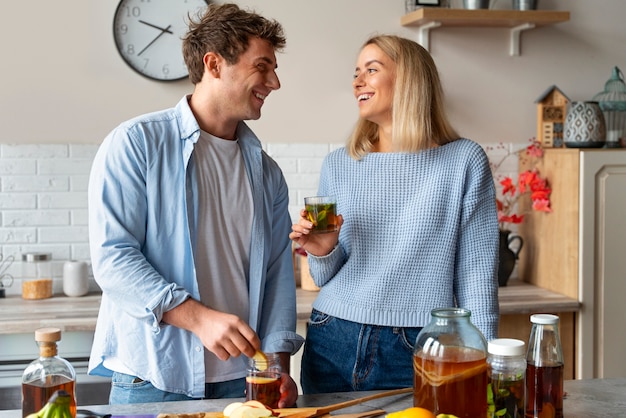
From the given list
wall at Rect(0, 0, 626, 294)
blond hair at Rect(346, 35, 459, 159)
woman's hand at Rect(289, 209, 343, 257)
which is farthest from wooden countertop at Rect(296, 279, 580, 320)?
blond hair at Rect(346, 35, 459, 159)

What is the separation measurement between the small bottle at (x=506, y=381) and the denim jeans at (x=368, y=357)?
0.55 meters

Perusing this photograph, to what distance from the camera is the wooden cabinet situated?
3.53 meters

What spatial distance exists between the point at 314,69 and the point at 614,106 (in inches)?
55.3

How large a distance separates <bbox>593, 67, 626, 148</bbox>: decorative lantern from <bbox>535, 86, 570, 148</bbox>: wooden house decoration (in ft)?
0.56

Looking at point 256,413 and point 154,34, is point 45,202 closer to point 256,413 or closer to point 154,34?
point 154,34

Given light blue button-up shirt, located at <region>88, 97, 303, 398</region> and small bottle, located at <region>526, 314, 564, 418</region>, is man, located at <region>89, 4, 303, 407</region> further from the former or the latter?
small bottle, located at <region>526, 314, 564, 418</region>

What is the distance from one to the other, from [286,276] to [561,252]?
6.13 ft

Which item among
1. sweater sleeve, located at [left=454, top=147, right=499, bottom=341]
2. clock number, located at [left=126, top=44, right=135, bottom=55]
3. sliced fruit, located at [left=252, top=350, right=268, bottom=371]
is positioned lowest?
sliced fruit, located at [left=252, top=350, right=268, bottom=371]

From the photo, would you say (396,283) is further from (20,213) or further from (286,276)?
(20,213)

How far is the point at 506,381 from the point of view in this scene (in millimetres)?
1592

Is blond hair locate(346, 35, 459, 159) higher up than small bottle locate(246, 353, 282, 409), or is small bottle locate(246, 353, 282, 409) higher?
blond hair locate(346, 35, 459, 159)

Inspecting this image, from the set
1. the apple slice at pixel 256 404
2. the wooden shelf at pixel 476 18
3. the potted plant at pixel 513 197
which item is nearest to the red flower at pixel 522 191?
the potted plant at pixel 513 197

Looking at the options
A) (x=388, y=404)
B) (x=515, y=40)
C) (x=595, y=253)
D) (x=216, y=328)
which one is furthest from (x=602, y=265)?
(x=216, y=328)

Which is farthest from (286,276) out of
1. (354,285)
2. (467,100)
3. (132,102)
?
(467,100)
